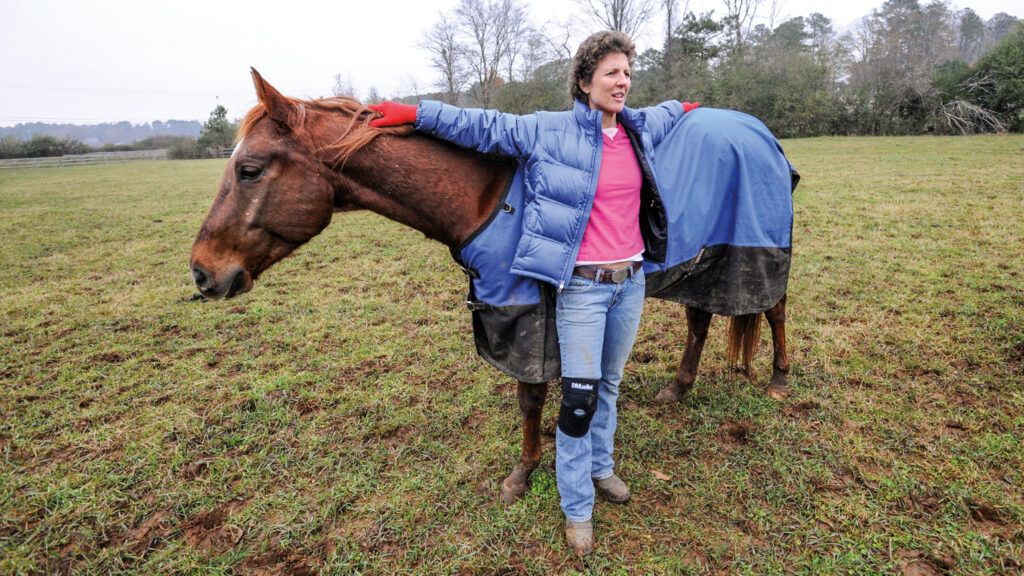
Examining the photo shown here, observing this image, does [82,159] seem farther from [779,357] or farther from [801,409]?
[801,409]

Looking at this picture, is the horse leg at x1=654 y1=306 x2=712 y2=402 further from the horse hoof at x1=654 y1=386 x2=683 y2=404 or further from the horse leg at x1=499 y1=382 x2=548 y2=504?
the horse leg at x1=499 y1=382 x2=548 y2=504

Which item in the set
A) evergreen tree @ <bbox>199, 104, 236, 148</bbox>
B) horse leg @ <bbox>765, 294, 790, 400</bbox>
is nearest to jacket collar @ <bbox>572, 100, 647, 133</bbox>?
horse leg @ <bbox>765, 294, 790, 400</bbox>

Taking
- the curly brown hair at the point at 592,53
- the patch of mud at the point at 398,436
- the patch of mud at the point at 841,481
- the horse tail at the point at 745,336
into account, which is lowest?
the patch of mud at the point at 841,481

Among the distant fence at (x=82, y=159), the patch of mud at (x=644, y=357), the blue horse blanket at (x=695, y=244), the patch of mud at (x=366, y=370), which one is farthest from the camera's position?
the distant fence at (x=82, y=159)

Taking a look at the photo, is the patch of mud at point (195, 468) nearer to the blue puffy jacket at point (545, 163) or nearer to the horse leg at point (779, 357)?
the blue puffy jacket at point (545, 163)

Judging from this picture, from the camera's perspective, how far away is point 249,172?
6.47 feet

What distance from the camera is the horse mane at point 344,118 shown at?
6.29ft

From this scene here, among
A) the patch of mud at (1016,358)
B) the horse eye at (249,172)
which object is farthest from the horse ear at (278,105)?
the patch of mud at (1016,358)

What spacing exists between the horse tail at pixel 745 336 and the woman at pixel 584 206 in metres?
1.57

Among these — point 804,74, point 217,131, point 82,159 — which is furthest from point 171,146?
point 804,74

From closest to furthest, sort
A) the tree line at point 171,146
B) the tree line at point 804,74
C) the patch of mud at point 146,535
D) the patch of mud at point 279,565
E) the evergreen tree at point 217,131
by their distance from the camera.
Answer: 1. the patch of mud at point 279,565
2. the patch of mud at point 146,535
3. the tree line at point 804,74
4. the tree line at point 171,146
5. the evergreen tree at point 217,131

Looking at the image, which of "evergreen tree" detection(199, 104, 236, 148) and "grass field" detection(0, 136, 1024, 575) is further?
"evergreen tree" detection(199, 104, 236, 148)

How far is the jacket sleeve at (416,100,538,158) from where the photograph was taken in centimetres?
192

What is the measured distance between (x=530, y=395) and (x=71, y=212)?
14.4m
